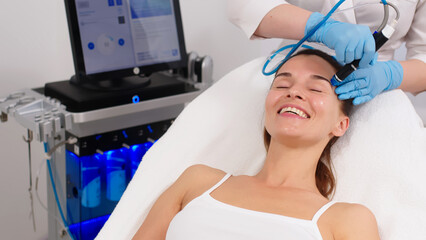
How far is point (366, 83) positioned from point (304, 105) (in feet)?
0.56

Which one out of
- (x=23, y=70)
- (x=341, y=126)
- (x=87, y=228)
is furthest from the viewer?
(x=23, y=70)

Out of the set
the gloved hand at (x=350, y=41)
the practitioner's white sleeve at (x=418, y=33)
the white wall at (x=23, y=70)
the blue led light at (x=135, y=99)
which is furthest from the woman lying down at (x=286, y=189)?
the white wall at (x=23, y=70)

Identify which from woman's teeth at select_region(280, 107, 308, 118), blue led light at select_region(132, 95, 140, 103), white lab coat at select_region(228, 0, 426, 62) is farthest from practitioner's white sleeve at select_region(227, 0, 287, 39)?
blue led light at select_region(132, 95, 140, 103)

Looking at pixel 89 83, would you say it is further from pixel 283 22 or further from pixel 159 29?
pixel 283 22

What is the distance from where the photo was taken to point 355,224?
1.22 metres

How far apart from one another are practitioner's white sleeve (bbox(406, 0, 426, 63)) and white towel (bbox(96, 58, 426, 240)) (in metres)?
0.26

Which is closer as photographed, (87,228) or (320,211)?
(320,211)

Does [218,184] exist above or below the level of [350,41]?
below

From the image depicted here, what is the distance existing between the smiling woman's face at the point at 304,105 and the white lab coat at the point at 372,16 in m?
0.18

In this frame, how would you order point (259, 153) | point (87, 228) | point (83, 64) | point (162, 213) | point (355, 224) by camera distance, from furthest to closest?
point (87, 228) < point (83, 64) < point (259, 153) < point (162, 213) < point (355, 224)

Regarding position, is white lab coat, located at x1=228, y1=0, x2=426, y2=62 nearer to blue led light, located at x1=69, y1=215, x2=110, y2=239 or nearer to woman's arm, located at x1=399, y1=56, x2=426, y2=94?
woman's arm, located at x1=399, y1=56, x2=426, y2=94

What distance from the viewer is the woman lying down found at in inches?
48.8

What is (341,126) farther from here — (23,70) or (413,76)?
(23,70)

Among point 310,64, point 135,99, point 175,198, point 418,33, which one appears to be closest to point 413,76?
point 418,33
